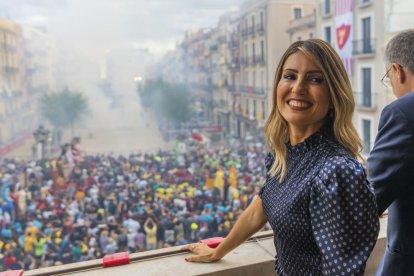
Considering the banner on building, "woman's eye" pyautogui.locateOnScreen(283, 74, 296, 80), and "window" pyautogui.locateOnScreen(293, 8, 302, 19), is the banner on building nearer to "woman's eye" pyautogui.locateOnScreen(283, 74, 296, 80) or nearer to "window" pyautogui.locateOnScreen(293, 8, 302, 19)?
"window" pyautogui.locateOnScreen(293, 8, 302, 19)

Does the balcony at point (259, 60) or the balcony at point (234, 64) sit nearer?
the balcony at point (259, 60)

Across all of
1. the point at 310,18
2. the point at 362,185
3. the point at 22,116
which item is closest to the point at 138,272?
the point at 362,185

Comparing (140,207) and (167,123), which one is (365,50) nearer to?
(140,207)

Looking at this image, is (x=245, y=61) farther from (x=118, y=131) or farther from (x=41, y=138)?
(x=118, y=131)

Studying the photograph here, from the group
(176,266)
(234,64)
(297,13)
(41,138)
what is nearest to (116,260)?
(176,266)

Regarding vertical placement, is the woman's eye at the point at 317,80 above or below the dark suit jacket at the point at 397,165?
above

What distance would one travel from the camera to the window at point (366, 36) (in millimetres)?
7191

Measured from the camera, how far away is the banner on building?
25.2 feet

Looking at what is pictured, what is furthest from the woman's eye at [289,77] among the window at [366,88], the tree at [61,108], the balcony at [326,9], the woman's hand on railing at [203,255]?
the tree at [61,108]

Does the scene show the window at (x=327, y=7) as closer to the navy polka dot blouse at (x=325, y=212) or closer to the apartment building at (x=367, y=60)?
the apartment building at (x=367, y=60)

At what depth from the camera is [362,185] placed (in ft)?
1.65

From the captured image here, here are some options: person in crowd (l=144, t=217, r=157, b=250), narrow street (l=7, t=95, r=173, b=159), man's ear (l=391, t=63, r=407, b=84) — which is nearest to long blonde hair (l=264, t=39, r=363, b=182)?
man's ear (l=391, t=63, r=407, b=84)

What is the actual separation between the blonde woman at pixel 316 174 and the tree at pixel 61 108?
16.3 m

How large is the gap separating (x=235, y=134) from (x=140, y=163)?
720cm
